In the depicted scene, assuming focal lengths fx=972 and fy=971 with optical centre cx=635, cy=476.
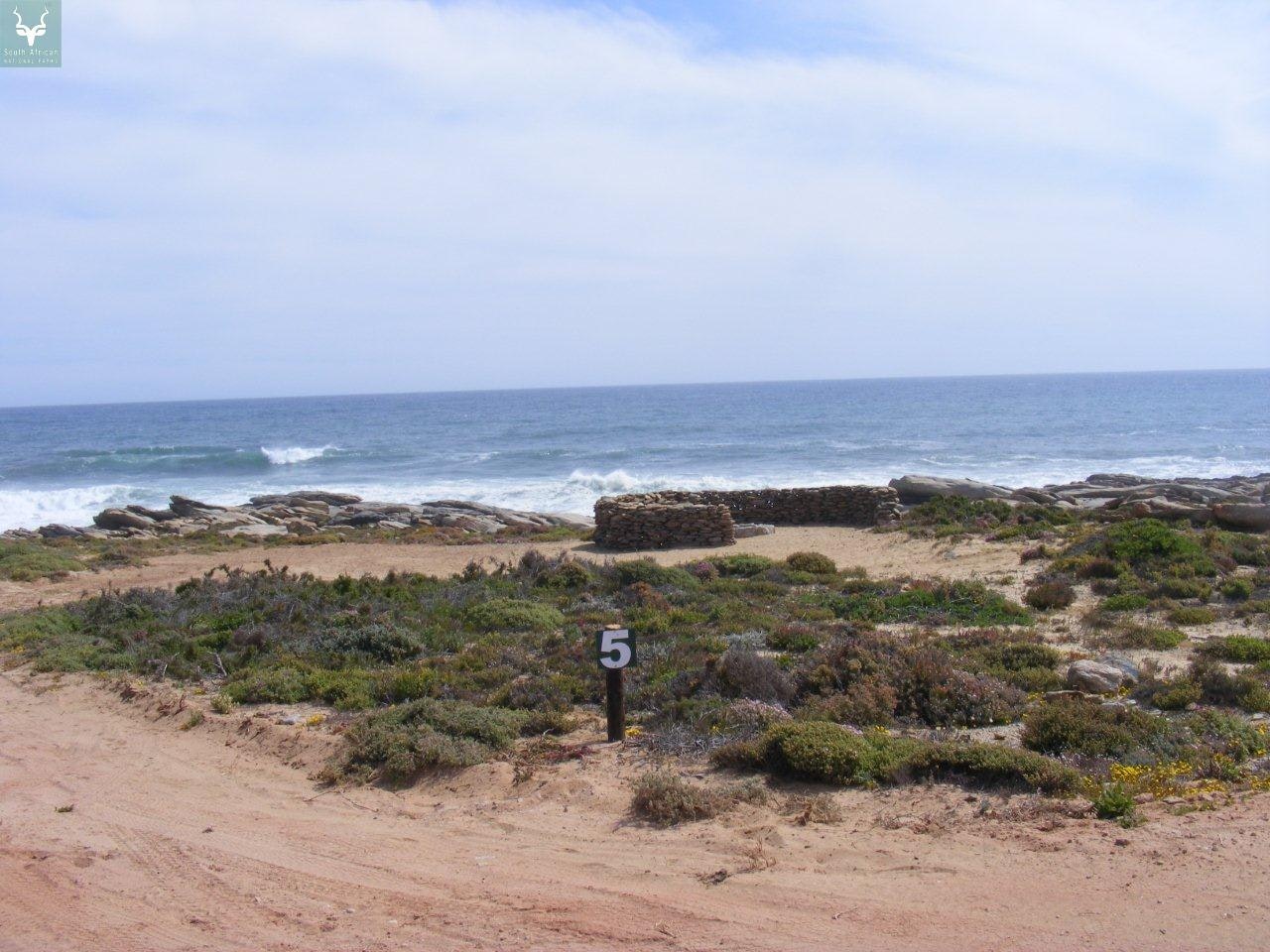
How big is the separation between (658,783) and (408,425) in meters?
84.4

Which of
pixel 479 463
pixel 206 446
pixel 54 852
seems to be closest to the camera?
pixel 54 852

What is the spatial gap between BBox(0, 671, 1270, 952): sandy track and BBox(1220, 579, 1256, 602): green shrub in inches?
A: 286

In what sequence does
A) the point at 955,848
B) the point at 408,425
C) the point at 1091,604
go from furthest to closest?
the point at 408,425 → the point at 1091,604 → the point at 955,848

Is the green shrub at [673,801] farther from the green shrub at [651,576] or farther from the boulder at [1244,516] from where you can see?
the boulder at [1244,516]

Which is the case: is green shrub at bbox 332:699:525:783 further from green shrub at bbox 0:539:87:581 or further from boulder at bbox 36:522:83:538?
boulder at bbox 36:522:83:538

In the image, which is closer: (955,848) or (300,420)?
(955,848)

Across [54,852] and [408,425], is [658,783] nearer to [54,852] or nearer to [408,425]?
[54,852]

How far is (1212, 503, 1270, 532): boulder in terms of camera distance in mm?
18062

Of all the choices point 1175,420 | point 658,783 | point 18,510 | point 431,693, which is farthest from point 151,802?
point 1175,420

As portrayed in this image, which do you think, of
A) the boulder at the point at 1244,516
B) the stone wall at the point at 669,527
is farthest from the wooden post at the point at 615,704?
the boulder at the point at 1244,516

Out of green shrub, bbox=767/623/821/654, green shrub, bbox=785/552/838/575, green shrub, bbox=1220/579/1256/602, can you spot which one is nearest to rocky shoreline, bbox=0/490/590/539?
green shrub, bbox=785/552/838/575

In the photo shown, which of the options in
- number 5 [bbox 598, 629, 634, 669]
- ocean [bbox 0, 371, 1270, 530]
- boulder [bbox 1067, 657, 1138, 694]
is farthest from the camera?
ocean [bbox 0, 371, 1270, 530]

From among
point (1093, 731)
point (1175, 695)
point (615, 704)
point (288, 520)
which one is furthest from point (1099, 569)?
point (288, 520)

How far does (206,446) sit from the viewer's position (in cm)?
6938
